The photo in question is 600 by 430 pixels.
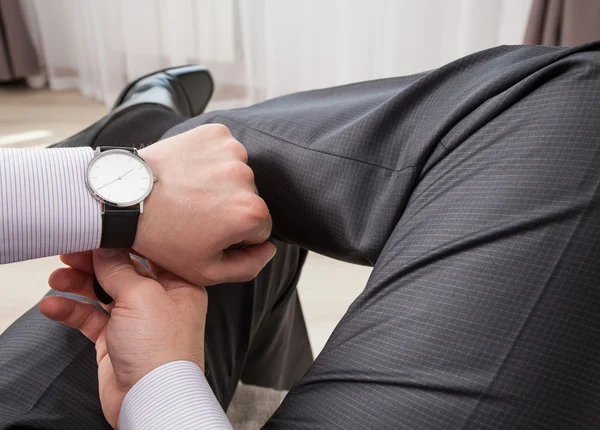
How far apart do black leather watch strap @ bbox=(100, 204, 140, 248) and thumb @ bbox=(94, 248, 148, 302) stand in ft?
0.05

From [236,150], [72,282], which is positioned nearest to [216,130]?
[236,150]

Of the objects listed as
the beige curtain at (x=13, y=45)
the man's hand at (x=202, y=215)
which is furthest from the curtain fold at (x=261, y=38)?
the man's hand at (x=202, y=215)

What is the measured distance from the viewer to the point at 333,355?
596mm

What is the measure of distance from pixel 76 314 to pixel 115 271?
75 mm

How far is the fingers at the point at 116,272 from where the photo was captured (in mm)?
619

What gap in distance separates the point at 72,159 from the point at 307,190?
0.28 meters

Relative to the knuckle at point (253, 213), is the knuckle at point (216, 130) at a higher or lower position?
higher

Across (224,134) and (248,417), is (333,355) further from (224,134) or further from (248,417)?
(248,417)

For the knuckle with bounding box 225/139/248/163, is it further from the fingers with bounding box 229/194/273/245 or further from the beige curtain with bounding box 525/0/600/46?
the beige curtain with bounding box 525/0/600/46

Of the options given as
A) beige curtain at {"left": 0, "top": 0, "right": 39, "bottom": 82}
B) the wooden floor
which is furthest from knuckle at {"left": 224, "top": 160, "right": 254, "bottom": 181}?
beige curtain at {"left": 0, "top": 0, "right": 39, "bottom": 82}

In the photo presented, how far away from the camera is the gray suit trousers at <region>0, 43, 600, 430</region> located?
518 mm

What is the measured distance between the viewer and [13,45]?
2430mm

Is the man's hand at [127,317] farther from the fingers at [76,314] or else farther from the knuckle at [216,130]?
the knuckle at [216,130]

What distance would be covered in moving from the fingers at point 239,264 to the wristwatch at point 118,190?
10 cm
